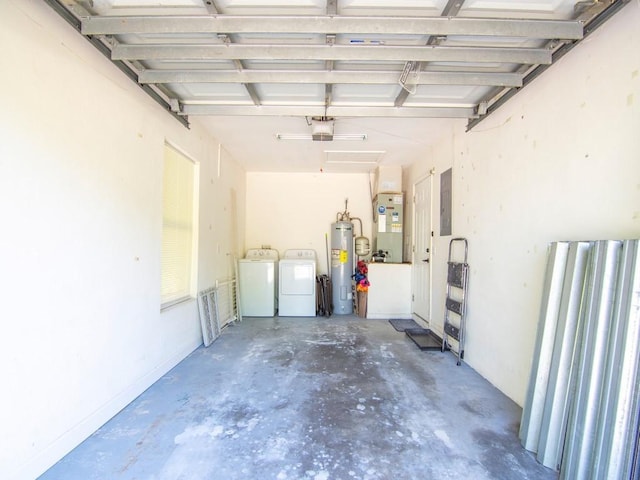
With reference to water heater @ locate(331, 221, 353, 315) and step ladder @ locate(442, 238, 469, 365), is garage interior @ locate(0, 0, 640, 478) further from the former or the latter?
water heater @ locate(331, 221, 353, 315)

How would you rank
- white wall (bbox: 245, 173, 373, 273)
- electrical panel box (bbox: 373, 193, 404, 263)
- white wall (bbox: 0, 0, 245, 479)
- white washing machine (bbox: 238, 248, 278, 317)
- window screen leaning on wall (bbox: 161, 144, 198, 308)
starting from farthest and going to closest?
white wall (bbox: 245, 173, 373, 273) → electrical panel box (bbox: 373, 193, 404, 263) → white washing machine (bbox: 238, 248, 278, 317) → window screen leaning on wall (bbox: 161, 144, 198, 308) → white wall (bbox: 0, 0, 245, 479)

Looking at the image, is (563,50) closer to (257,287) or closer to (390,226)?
(390,226)

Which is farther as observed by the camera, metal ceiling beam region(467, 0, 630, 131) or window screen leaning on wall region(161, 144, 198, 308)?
window screen leaning on wall region(161, 144, 198, 308)

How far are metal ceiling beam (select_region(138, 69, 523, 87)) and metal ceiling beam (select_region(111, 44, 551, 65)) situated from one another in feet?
0.85

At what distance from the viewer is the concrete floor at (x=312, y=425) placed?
1.67 meters

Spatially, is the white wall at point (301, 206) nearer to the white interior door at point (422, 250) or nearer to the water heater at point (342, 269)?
the water heater at point (342, 269)

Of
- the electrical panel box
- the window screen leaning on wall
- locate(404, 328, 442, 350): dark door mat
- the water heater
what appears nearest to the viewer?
the window screen leaning on wall

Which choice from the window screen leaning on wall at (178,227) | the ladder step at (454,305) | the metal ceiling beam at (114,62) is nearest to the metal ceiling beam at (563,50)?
the ladder step at (454,305)

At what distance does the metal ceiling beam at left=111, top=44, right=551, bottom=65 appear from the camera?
2.01m

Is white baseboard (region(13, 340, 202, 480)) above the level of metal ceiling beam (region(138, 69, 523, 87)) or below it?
below

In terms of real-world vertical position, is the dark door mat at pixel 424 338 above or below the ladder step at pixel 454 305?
below

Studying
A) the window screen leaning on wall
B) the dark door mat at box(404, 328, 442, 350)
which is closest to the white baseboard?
the window screen leaning on wall

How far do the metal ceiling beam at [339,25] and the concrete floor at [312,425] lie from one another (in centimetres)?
247

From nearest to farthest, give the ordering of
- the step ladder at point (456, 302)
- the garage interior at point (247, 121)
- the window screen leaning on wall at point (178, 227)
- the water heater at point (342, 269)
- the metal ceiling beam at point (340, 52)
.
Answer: the garage interior at point (247, 121) < the metal ceiling beam at point (340, 52) < the window screen leaning on wall at point (178, 227) < the step ladder at point (456, 302) < the water heater at point (342, 269)
